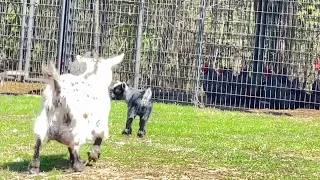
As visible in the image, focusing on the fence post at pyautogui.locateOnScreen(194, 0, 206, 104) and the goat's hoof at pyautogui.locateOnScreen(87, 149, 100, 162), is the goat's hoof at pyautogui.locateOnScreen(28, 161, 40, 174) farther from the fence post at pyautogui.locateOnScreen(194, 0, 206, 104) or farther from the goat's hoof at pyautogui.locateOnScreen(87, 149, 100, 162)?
the fence post at pyautogui.locateOnScreen(194, 0, 206, 104)

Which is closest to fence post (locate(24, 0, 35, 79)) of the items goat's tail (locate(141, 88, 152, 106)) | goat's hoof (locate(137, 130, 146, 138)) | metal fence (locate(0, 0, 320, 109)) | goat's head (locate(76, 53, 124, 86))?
metal fence (locate(0, 0, 320, 109))

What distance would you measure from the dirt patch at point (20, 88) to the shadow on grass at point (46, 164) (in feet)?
30.3

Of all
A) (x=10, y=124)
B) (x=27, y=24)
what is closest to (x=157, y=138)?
(x=10, y=124)

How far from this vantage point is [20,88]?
60.0ft

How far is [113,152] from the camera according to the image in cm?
947

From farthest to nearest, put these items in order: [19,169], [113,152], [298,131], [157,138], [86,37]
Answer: [86,37] < [298,131] < [157,138] < [113,152] < [19,169]

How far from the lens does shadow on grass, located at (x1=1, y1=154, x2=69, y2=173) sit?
27.1 feet

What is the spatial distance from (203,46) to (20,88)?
4484 mm

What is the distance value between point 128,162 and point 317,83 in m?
8.98

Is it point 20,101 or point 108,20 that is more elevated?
point 108,20

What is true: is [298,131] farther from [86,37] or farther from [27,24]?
[27,24]

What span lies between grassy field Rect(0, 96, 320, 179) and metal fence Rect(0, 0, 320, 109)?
9.09 ft

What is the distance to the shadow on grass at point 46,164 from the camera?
827 centimetres

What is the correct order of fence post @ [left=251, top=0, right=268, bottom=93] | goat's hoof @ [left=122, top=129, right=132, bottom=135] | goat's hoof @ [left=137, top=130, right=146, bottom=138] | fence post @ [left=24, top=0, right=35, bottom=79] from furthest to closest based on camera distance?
fence post @ [left=24, top=0, right=35, bottom=79] < fence post @ [left=251, top=0, right=268, bottom=93] < goat's hoof @ [left=122, top=129, right=132, bottom=135] < goat's hoof @ [left=137, top=130, right=146, bottom=138]
